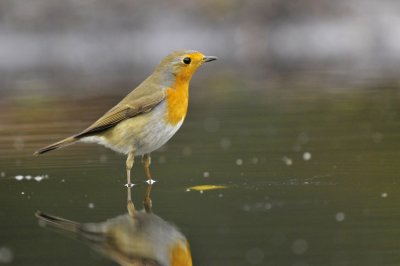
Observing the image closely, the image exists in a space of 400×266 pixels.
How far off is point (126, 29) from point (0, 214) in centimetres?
2186

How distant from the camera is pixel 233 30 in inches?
1133

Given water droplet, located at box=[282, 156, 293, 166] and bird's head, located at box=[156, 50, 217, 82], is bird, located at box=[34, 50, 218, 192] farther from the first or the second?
water droplet, located at box=[282, 156, 293, 166]

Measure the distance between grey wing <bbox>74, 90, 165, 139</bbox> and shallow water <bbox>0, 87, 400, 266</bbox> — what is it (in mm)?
417

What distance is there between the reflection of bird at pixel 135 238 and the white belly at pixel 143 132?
115 cm

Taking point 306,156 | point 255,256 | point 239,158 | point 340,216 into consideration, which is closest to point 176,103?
point 239,158

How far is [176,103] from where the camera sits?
8.61m

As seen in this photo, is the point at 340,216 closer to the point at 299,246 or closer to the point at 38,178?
the point at 299,246

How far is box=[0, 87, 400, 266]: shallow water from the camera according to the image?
607 cm

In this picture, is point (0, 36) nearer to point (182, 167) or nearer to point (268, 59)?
point (268, 59)

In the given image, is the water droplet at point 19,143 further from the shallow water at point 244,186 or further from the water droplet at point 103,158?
the water droplet at point 103,158

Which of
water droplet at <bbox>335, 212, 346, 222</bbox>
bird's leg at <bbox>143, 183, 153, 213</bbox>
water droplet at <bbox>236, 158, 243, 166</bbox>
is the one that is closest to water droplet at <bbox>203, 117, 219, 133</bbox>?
water droplet at <bbox>236, 158, 243, 166</bbox>

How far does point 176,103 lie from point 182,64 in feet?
1.23

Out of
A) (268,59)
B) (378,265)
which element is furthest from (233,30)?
(378,265)

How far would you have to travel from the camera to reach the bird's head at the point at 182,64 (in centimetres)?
877
